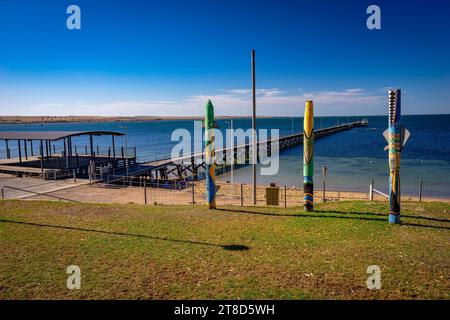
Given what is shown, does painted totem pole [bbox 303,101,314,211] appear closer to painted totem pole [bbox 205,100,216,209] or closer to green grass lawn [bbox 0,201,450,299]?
green grass lawn [bbox 0,201,450,299]

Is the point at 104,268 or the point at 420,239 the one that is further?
the point at 420,239

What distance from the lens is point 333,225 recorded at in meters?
12.1

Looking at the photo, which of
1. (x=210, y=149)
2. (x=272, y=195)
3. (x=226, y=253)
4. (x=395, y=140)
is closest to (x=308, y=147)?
(x=395, y=140)

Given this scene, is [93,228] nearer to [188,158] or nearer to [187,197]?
[187,197]

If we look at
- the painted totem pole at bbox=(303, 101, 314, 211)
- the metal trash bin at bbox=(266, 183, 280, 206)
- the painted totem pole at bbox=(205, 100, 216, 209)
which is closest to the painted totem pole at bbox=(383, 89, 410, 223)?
the painted totem pole at bbox=(303, 101, 314, 211)

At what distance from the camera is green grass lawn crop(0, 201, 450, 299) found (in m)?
7.40

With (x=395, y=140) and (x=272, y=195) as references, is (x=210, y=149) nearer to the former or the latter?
(x=272, y=195)

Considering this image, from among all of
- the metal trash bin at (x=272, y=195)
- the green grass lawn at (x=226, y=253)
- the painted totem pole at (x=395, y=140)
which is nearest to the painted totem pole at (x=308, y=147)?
the green grass lawn at (x=226, y=253)

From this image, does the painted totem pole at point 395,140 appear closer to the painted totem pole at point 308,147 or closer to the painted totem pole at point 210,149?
the painted totem pole at point 308,147

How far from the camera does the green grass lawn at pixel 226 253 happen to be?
740 centimetres

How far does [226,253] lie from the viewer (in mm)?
9625

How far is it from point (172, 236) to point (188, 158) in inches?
1265

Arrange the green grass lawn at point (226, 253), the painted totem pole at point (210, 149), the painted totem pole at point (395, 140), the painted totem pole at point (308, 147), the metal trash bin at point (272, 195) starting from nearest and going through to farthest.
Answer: the green grass lawn at point (226, 253) < the painted totem pole at point (395, 140) < the painted totem pole at point (308, 147) < the painted totem pole at point (210, 149) < the metal trash bin at point (272, 195)
